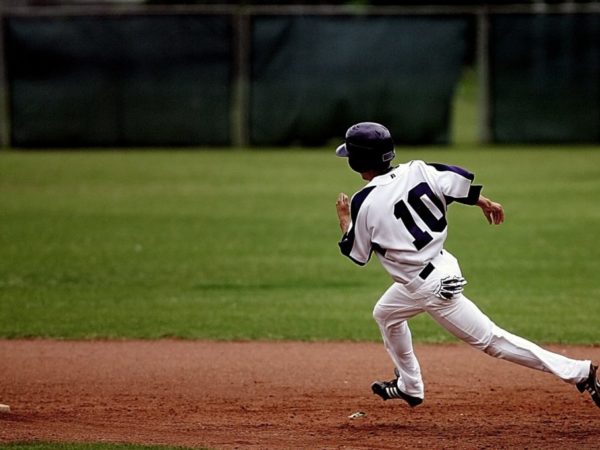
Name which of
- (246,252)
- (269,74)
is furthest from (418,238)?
(269,74)

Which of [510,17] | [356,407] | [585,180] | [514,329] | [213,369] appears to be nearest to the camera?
[356,407]

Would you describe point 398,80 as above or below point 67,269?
above

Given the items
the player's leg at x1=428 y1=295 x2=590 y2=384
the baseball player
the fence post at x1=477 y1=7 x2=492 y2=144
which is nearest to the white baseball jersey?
the baseball player

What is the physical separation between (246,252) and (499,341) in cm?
758

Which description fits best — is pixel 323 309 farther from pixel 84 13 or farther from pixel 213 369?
pixel 84 13

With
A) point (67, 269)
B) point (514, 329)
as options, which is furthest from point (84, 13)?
point (514, 329)

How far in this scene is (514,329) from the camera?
381 inches

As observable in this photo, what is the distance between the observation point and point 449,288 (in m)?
6.15

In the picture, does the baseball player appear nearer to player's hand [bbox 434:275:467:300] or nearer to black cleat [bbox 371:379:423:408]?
player's hand [bbox 434:275:467:300]

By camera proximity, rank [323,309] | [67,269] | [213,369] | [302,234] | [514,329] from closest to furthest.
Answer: [213,369] → [514,329] → [323,309] → [67,269] → [302,234]

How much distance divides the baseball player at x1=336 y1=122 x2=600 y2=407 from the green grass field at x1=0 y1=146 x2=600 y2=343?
3194mm

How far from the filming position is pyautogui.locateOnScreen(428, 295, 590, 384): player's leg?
621 centimetres

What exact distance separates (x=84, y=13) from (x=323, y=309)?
641 inches

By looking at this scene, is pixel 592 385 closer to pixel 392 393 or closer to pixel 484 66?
pixel 392 393
